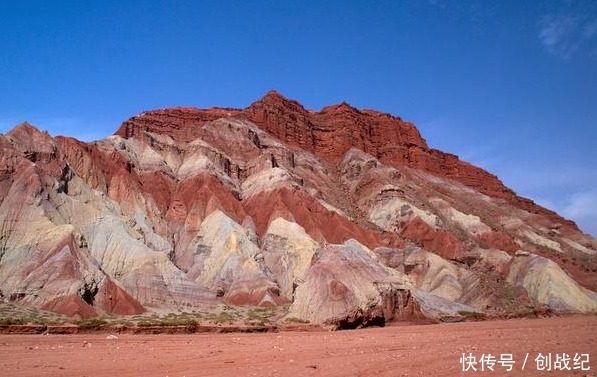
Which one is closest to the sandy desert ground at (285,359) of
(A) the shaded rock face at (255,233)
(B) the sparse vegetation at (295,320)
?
(B) the sparse vegetation at (295,320)

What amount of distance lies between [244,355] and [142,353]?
307 cm

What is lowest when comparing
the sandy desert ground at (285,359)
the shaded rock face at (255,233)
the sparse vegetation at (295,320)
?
the sandy desert ground at (285,359)

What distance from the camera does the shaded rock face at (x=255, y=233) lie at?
4116 centimetres

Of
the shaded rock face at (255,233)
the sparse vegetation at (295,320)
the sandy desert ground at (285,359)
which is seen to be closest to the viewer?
the sandy desert ground at (285,359)

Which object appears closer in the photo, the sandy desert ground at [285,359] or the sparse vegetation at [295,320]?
the sandy desert ground at [285,359]

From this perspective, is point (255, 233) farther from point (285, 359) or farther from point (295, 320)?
point (285, 359)

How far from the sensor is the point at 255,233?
6962 cm

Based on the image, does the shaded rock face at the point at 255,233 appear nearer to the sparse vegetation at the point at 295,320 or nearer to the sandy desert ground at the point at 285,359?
the sparse vegetation at the point at 295,320

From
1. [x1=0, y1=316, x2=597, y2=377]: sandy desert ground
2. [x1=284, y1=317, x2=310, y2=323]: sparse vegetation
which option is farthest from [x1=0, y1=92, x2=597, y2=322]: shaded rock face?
[x1=0, y1=316, x2=597, y2=377]: sandy desert ground

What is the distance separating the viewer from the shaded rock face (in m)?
41.2

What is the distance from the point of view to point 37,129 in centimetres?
6172

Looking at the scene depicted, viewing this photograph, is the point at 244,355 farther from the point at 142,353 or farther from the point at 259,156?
the point at 259,156

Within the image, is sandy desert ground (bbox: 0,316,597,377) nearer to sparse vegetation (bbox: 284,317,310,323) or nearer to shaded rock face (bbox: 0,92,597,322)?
sparse vegetation (bbox: 284,317,310,323)

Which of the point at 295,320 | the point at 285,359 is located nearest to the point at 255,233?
the point at 295,320
